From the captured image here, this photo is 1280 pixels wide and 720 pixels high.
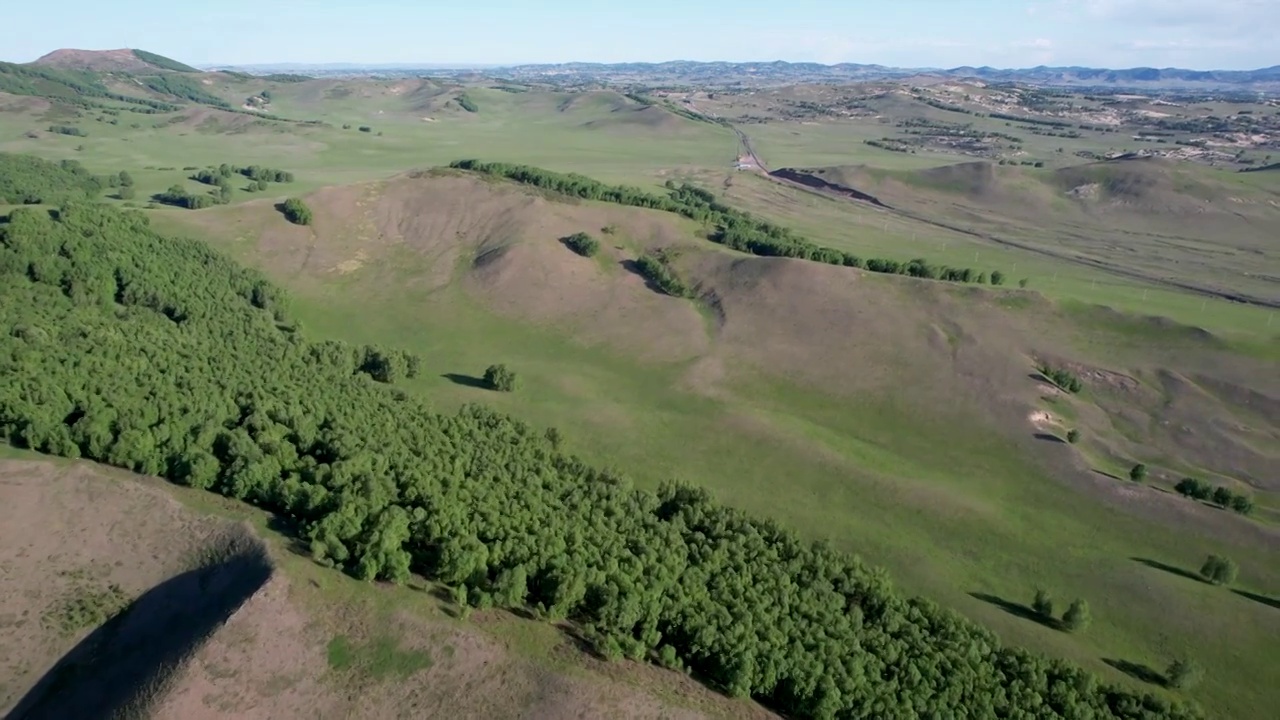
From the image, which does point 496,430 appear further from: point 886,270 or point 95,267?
point 886,270

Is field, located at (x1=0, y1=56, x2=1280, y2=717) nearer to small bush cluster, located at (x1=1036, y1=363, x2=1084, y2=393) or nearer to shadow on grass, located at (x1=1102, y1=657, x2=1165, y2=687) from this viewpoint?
shadow on grass, located at (x1=1102, y1=657, x2=1165, y2=687)

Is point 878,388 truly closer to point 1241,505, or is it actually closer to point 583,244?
point 1241,505

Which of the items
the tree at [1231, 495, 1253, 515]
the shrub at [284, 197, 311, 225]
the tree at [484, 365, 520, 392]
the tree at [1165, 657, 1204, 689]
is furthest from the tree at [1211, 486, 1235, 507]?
the shrub at [284, 197, 311, 225]

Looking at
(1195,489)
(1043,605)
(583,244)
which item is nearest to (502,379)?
(583,244)

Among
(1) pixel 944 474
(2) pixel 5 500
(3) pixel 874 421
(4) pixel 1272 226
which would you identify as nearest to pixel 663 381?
(3) pixel 874 421

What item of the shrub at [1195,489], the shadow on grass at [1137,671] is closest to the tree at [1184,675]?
the shadow on grass at [1137,671]

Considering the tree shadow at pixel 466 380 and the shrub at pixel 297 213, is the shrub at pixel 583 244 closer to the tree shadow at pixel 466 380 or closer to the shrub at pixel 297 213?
the tree shadow at pixel 466 380
